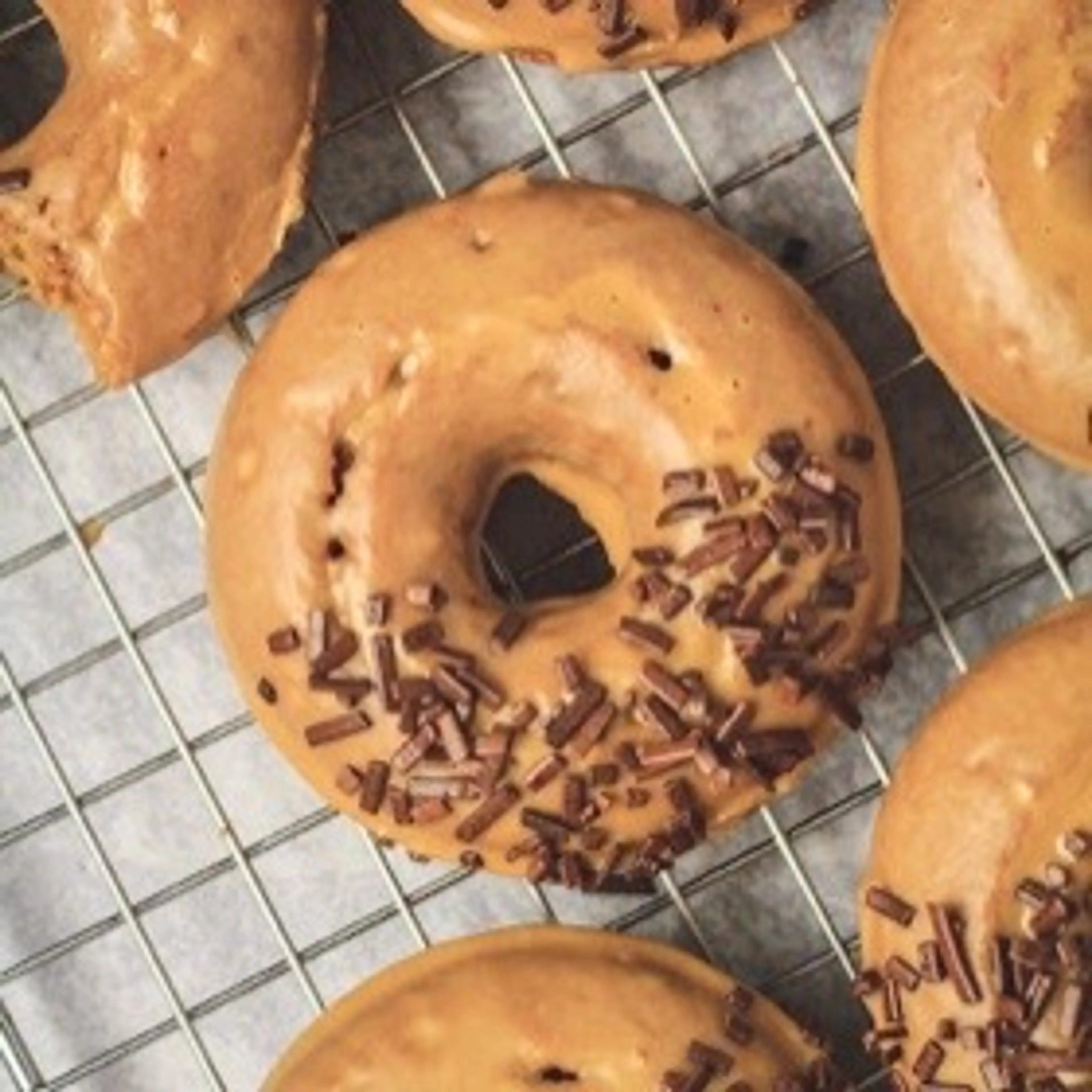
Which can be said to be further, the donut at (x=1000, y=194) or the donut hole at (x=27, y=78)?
the donut hole at (x=27, y=78)

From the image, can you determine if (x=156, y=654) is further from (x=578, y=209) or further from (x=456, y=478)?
(x=578, y=209)

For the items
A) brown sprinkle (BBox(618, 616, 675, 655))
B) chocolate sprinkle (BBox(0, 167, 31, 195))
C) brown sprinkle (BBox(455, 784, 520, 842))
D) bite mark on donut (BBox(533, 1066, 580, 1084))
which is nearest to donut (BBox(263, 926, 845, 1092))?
bite mark on donut (BBox(533, 1066, 580, 1084))

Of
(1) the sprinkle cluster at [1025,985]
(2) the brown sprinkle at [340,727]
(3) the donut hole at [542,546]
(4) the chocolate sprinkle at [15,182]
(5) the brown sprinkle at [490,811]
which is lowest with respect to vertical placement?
(1) the sprinkle cluster at [1025,985]

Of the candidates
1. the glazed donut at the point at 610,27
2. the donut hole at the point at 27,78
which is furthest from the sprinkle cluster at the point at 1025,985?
the donut hole at the point at 27,78

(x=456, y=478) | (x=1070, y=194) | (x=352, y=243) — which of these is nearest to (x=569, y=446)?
(x=456, y=478)

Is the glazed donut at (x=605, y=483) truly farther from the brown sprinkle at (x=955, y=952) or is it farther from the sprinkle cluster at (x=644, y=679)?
the brown sprinkle at (x=955, y=952)

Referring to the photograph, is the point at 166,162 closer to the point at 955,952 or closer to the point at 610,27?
the point at 610,27

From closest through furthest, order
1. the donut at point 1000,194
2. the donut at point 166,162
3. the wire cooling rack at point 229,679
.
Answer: the donut at point 1000,194 → the donut at point 166,162 → the wire cooling rack at point 229,679

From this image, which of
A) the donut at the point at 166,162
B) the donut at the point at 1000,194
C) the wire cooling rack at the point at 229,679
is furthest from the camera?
the wire cooling rack at the point at 229,679
